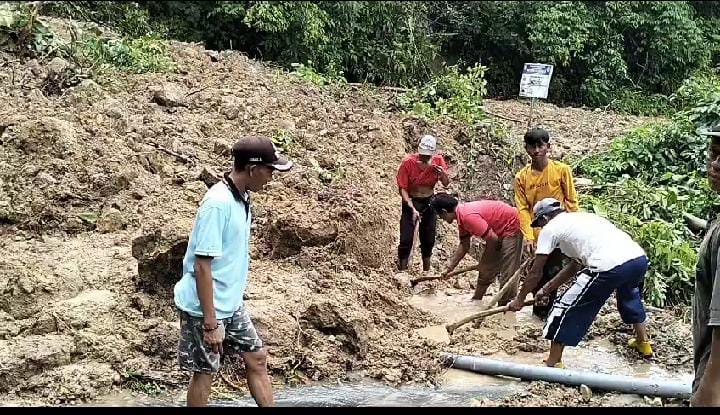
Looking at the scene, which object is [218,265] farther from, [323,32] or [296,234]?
[323,32]

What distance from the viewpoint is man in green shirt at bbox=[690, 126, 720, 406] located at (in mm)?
2238

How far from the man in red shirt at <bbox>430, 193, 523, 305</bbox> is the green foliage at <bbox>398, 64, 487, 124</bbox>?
17.2 ft

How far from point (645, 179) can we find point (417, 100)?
404 cm

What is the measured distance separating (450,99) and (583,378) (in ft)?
Result: 27.5

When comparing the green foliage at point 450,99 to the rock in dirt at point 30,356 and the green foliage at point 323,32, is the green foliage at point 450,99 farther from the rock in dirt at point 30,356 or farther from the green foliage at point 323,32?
the rock in dirt at point 30,356

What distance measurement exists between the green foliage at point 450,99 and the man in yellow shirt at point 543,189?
5.63 m

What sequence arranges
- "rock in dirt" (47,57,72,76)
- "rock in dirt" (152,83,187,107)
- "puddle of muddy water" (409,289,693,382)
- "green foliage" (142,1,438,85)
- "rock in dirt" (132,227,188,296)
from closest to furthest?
"puddle of muddy water" (409,289,693,382) → "rock in dirt" (132,227,188,296) → "rock in dirt" (47,57,72,76) → "rock in dirt" (152,83,187,107) → "green foliage" (142,1,438,85)

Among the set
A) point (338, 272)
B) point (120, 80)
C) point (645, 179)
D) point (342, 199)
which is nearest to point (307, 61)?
point (120, 80)

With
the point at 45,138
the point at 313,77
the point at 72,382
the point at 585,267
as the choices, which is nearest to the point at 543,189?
the point at 585,267

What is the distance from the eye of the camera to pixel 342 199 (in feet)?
23.9

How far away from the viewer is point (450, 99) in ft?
41.4

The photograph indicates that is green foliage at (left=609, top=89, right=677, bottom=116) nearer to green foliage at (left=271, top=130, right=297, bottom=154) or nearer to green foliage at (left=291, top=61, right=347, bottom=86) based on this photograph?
green foliage at (left=291, top=61, right=347, bottom=86)

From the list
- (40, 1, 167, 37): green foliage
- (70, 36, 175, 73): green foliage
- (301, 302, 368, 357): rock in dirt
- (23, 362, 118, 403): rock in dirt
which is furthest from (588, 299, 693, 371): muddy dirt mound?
(40, 1, 167, 37): green foliage
